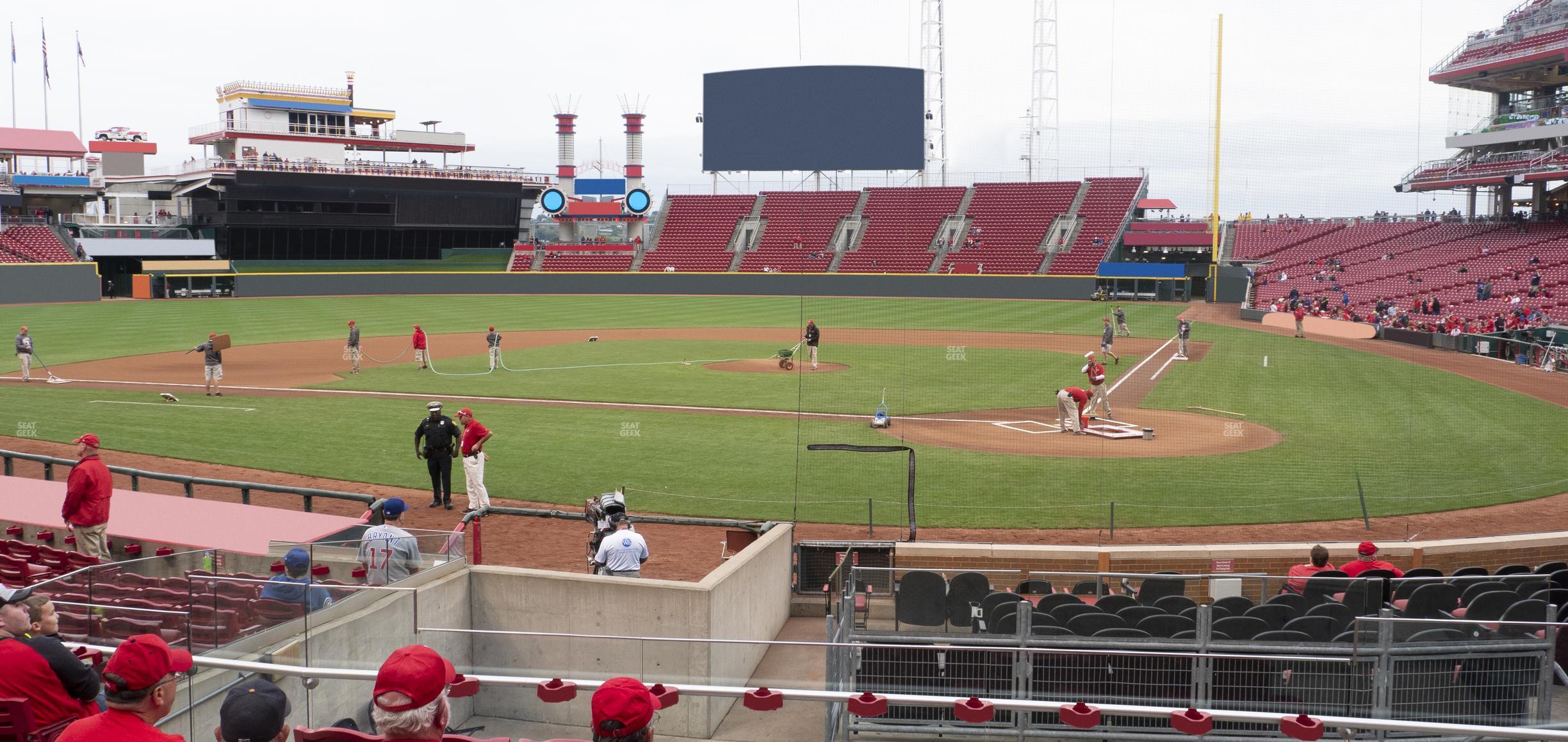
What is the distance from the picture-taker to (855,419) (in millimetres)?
24125

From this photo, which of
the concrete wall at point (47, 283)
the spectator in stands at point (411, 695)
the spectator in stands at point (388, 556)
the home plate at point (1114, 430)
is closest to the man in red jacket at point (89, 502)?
the spectator in stands at point (388, 556)

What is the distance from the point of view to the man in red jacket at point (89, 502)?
11.3 m

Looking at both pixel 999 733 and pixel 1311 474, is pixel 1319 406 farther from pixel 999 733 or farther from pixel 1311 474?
pixel 999 733

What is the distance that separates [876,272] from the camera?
66812mm

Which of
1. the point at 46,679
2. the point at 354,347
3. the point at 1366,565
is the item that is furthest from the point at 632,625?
the point at 354,347

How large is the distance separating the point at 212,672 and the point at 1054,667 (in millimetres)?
5597

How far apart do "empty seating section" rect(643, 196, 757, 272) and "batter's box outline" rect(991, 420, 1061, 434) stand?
165 ft

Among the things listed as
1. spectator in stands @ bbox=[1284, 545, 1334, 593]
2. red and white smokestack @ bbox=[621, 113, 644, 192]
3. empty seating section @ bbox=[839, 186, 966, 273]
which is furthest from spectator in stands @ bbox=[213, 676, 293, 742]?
red and white smokestack @ bbox=[621, 113, 644, 192]

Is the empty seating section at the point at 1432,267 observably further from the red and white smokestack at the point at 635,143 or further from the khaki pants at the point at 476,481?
the red and white smokestack at the point at 635,143

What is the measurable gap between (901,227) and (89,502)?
63.1 metres

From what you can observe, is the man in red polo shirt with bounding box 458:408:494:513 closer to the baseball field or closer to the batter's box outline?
the baseball field

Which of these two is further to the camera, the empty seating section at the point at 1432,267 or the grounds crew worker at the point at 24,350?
the empty seating section at the point at 1432,267

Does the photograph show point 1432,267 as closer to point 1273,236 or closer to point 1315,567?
point 1273,236

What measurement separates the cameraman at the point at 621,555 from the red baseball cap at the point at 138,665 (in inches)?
244
